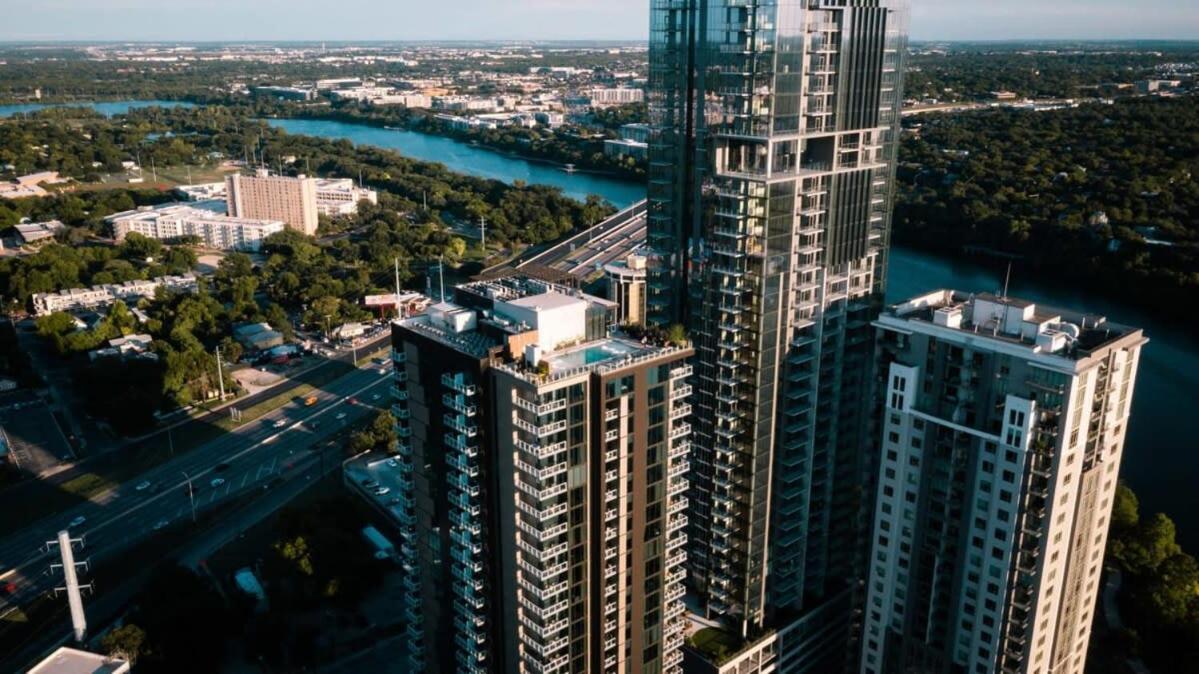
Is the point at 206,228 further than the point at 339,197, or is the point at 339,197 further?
the point at 339,197

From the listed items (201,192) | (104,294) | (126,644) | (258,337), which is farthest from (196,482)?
(201,192)

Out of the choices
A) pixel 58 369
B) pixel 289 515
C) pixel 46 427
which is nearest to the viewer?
pixel 289 515

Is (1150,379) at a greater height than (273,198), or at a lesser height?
lesser

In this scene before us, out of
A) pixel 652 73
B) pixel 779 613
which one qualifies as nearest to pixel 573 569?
pixel 779 613

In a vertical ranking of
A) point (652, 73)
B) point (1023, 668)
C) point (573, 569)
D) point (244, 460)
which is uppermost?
point (652, 73)

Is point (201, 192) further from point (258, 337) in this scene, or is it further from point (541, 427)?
point (541, 427)

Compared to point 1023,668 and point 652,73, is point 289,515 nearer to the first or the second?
point 652,73

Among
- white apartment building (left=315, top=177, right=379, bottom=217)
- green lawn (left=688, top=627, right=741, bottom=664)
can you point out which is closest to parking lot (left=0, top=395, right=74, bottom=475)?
green lawn (left=688, top=627, right=741, bottom=664)

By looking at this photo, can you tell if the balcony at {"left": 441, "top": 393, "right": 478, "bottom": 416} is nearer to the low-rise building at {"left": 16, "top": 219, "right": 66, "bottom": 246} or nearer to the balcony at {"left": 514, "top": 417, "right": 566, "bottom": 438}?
the balcony at {"left": 514, "top": 417, "right": 566, "bottom": 438}
